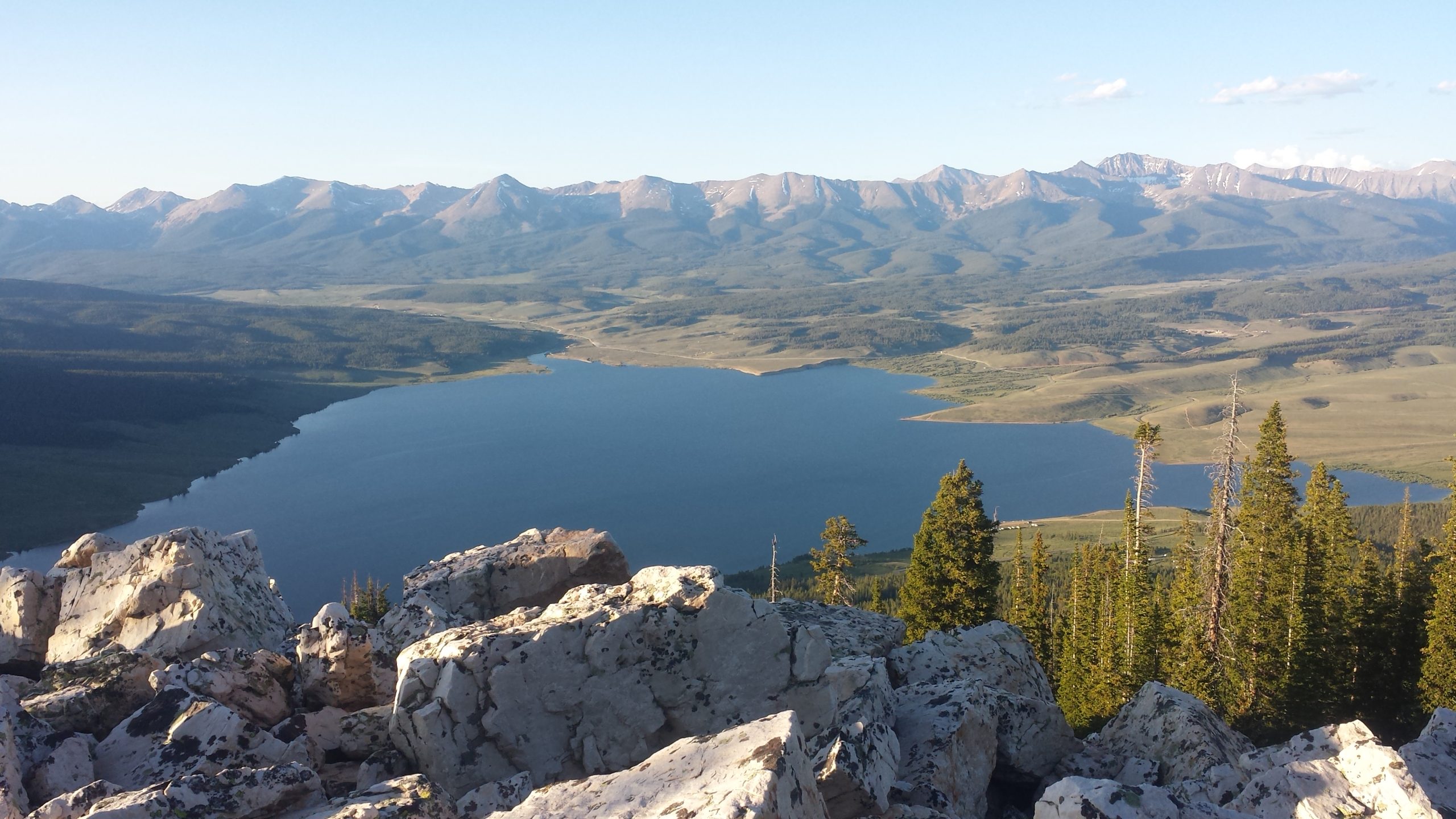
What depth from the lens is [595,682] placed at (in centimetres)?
1115

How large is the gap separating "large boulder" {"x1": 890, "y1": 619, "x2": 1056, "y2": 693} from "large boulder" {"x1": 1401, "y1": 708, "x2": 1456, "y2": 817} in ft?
17.2

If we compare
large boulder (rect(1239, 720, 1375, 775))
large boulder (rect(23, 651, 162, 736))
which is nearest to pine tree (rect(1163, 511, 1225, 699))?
large boulder (rect(1239, 720, 1375, 775))

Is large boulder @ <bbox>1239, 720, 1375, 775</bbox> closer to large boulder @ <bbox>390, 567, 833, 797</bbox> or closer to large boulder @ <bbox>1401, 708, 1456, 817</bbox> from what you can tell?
large boulder @ <bbox>1401, 708, 1456, 817</bbox>

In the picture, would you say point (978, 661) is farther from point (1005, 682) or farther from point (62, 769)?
point (62, 769)

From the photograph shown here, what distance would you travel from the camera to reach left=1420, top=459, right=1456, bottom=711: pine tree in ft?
76.0

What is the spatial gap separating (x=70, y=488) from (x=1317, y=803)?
137 meters

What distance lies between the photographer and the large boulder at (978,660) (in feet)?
51.1

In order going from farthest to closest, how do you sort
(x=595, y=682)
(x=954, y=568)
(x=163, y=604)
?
(x=954, y=568), (x=163, y=604), (x=595, y=682)

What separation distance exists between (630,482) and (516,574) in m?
119

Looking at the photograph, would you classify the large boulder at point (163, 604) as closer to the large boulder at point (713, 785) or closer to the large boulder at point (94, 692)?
the large boulder at point (94, 692)

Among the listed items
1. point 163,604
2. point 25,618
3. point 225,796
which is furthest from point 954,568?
point 225,796

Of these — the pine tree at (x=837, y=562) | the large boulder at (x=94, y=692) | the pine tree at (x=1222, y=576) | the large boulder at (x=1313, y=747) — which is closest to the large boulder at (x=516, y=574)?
the large boulder at (x=94, y=692)

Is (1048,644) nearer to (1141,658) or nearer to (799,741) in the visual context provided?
(1141,658)

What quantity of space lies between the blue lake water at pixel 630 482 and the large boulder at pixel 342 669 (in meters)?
82.5
